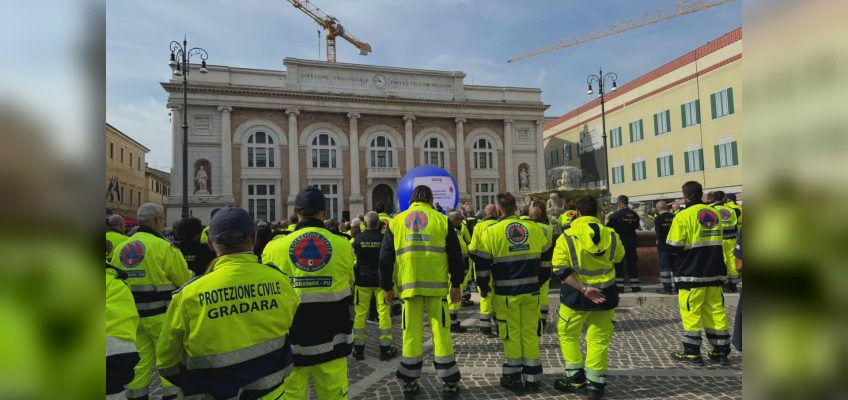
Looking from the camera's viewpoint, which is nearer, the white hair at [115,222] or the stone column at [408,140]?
the white hair at [115,222]

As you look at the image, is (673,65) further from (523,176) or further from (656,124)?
(523,176)

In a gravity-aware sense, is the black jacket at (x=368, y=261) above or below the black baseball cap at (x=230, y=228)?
below

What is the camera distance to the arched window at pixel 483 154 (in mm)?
38625

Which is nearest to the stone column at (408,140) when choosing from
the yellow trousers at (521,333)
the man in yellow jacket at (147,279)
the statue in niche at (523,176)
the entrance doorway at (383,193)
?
the entrance doorway at (383,193)

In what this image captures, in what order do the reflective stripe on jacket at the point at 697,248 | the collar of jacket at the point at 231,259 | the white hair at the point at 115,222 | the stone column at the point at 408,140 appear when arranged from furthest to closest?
the stone column at the point at 408,140, the reflective stripe on jacket at the point at 697,248, the white hair at the point at 115,222, the collar of jacket at the point at 231,259

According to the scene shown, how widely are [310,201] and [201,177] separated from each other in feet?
102

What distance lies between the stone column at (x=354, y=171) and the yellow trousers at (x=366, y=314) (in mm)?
27507

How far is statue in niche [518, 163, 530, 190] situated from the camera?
39.4 m

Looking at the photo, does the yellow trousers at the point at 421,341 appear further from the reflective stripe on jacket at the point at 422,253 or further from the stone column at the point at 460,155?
the stone column at the point at 460,155

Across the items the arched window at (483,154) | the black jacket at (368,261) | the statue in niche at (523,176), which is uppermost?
the arched window at (483,154)

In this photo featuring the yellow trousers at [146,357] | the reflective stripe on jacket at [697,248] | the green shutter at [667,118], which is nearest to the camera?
the yellow trousers at [146,357]

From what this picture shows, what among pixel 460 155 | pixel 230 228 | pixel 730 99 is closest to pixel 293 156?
pixel 460 155

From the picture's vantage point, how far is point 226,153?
31734 mm

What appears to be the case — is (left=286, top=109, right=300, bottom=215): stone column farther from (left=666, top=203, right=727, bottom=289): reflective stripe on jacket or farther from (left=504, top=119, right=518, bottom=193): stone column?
(left=666, top=203, right=727, bottom=289): reflective stripe on jacket
